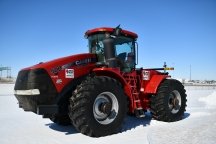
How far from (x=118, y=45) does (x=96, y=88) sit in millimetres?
2130

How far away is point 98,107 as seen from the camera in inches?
193

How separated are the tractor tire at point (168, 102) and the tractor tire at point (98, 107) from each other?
1718 millimetres

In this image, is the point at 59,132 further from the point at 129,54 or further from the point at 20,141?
the point at 129,54

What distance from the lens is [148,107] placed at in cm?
668

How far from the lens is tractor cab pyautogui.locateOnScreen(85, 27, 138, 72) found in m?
5.70

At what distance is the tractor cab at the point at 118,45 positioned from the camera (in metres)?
5.70

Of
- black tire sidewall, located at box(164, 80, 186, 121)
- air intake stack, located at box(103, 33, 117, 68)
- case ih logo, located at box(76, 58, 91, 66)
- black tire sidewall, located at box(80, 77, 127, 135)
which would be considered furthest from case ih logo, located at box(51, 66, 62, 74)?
black tire sidewall, located at box(164, 80, 186, 121)

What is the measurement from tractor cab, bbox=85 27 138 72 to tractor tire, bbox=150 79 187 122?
4.04 ft

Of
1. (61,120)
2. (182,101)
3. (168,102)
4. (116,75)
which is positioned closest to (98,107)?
(116,75)

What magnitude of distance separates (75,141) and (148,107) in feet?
10.6

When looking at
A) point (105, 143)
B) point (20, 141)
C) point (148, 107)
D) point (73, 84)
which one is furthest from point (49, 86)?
point (148, 107)

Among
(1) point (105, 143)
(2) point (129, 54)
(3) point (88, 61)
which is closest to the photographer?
(1) point (105, 143)

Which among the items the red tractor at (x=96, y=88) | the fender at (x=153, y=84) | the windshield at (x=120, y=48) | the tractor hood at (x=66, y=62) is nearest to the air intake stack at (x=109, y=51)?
the red tractor at (x=96, y=88)

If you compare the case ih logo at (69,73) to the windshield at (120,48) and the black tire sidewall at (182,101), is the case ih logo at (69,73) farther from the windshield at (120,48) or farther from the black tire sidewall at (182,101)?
the black tire sidewall at (182,101)
